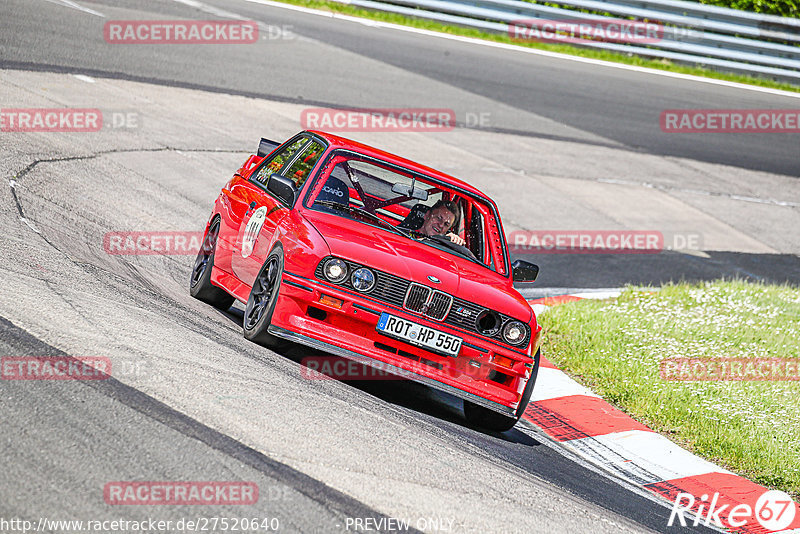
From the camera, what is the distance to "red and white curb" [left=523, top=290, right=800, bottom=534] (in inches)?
244

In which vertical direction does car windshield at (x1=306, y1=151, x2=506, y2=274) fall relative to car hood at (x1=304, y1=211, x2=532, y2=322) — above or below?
above

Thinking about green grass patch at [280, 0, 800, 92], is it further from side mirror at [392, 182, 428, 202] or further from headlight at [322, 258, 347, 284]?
headlight at [322, 258, 347, 284]

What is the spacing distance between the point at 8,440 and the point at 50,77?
33.8 feet

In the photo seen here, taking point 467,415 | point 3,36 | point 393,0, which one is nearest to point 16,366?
point 467,415

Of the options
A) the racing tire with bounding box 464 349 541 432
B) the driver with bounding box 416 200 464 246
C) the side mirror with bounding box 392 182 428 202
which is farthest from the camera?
the side mirror with bounding box 392 182 428 202

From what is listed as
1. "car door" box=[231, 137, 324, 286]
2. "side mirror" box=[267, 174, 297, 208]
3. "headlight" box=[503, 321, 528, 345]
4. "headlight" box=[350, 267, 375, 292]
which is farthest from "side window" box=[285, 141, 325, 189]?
"headlight" box=[503, 321, 528, 345]

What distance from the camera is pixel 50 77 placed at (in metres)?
13.4

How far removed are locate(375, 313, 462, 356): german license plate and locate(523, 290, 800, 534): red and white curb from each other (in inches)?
52.3

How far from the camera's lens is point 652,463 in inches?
274

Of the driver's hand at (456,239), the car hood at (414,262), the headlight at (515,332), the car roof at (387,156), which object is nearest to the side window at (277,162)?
the car roof at (387,156)

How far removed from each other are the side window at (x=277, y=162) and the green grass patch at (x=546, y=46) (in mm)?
15962

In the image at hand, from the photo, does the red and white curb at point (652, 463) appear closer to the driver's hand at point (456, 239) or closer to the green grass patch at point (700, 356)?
the green grass patch at point (700, 356)

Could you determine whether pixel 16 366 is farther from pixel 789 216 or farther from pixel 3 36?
pixel 789 216

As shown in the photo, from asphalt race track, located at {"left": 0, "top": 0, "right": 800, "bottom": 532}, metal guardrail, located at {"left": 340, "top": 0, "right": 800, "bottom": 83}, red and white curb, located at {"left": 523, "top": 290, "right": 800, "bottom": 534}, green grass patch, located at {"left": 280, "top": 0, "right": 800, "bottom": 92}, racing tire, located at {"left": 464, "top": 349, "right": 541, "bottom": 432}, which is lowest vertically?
red and white curb, located at {"left": 523, "top": 290, "right": 800, "bottom": 534}
